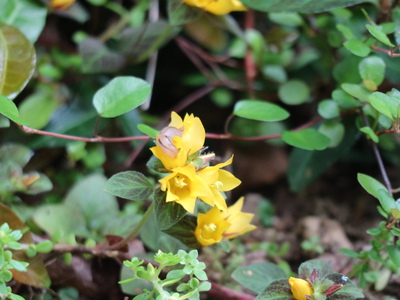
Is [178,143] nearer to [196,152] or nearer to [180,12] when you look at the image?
[196,152]

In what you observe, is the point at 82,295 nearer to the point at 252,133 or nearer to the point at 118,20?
the point at 252,133

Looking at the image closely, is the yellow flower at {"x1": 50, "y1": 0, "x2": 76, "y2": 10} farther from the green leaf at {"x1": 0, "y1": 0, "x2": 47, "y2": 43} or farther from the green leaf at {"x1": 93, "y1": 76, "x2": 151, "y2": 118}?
the green leaf at {"x1": 93, "y1": 76, "x2": 151, "y2": 118}

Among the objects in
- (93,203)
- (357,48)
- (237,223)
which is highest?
(357,48)

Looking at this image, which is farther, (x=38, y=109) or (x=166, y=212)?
(x=38, y=109)

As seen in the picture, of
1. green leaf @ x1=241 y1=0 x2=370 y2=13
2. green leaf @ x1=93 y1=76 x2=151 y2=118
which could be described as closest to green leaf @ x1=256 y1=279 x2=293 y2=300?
green leaf @ x1=93 y1=76 x2=151 y2=118

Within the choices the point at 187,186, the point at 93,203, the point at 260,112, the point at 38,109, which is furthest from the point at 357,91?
the point at 38,109
